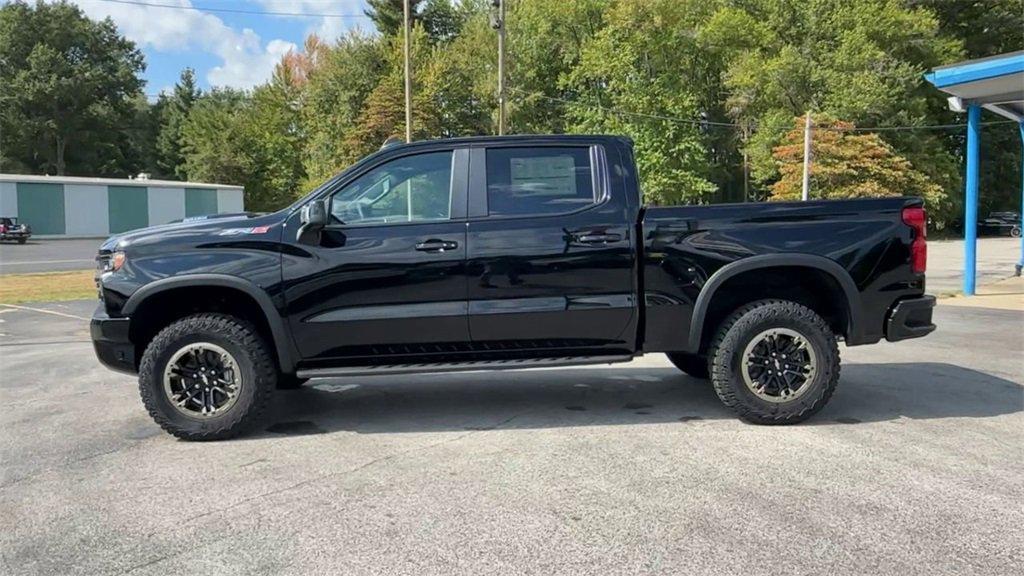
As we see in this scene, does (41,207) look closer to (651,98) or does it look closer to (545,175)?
(651,98)

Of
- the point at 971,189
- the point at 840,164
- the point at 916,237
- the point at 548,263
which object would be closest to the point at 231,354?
the point at 548,263

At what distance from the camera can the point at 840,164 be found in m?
37.1

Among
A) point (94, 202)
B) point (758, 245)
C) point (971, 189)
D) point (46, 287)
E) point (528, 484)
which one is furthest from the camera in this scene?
point (94, 202)

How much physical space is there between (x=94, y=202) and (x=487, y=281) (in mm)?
45412

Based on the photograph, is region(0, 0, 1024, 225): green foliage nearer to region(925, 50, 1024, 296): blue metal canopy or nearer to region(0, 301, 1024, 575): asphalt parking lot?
region(925, 50, 1024, 296): blue metal canopy

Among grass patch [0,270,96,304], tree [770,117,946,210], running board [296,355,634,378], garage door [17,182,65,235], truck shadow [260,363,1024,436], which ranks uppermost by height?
tree [770,117,946,210]

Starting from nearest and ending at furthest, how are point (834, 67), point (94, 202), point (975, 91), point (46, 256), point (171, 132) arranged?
point (975, 91)
point (46, 256)
point (834, 67)
point (94, 202)
point (171, 132)

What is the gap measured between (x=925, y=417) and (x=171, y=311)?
549cm

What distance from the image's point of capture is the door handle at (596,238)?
5.15m

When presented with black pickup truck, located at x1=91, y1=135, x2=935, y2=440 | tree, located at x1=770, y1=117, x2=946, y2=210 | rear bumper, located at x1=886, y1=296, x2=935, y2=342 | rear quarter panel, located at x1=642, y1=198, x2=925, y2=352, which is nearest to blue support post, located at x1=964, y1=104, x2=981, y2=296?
rear bumper, located at x1=886, y1=296, x2=935, y2=342

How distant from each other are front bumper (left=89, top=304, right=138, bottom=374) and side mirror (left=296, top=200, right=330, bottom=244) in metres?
1.31

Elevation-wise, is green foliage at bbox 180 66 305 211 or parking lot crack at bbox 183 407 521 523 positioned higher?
green foliage at bbox 180 66 305 211

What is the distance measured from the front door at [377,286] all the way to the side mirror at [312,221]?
48 mm

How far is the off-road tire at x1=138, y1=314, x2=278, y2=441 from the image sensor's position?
505 centimetres
